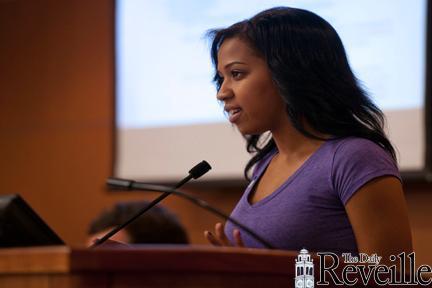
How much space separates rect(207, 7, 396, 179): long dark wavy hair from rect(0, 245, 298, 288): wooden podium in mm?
681

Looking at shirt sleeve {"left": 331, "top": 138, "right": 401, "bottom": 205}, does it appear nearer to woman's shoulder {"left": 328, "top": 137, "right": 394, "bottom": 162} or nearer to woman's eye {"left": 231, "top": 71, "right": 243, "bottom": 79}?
woman's shoulder {"left": 328, "top": 137, "right": 394, "bottom": 162}

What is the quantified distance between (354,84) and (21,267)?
0.97m

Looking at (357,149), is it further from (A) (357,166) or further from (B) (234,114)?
(B) (234,114)

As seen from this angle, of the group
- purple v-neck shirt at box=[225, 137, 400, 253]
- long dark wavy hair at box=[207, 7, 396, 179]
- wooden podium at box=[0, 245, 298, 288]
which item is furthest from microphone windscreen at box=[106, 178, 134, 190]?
wooden podium at box=[0, 245, 298, 288]

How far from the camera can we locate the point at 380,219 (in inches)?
63.5

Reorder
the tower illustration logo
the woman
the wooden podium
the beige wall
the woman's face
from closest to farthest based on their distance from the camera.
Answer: the wooden podium < the tower illustration logo < the woman < the woman's face < the beige wall

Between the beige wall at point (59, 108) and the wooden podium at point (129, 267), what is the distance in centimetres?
303

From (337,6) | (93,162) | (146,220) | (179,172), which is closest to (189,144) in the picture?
(179,172)

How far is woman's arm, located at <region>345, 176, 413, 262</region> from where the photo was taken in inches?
63.2

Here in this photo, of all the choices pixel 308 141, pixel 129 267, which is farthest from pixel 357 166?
pixel 129 267

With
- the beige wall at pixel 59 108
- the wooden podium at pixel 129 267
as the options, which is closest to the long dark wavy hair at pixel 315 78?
the wooden podium at pixel 129 267

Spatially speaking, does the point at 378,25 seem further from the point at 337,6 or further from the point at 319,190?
the point at 319,190

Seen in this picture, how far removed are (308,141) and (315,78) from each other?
146 millimetres

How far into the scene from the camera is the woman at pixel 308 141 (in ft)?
5.39
